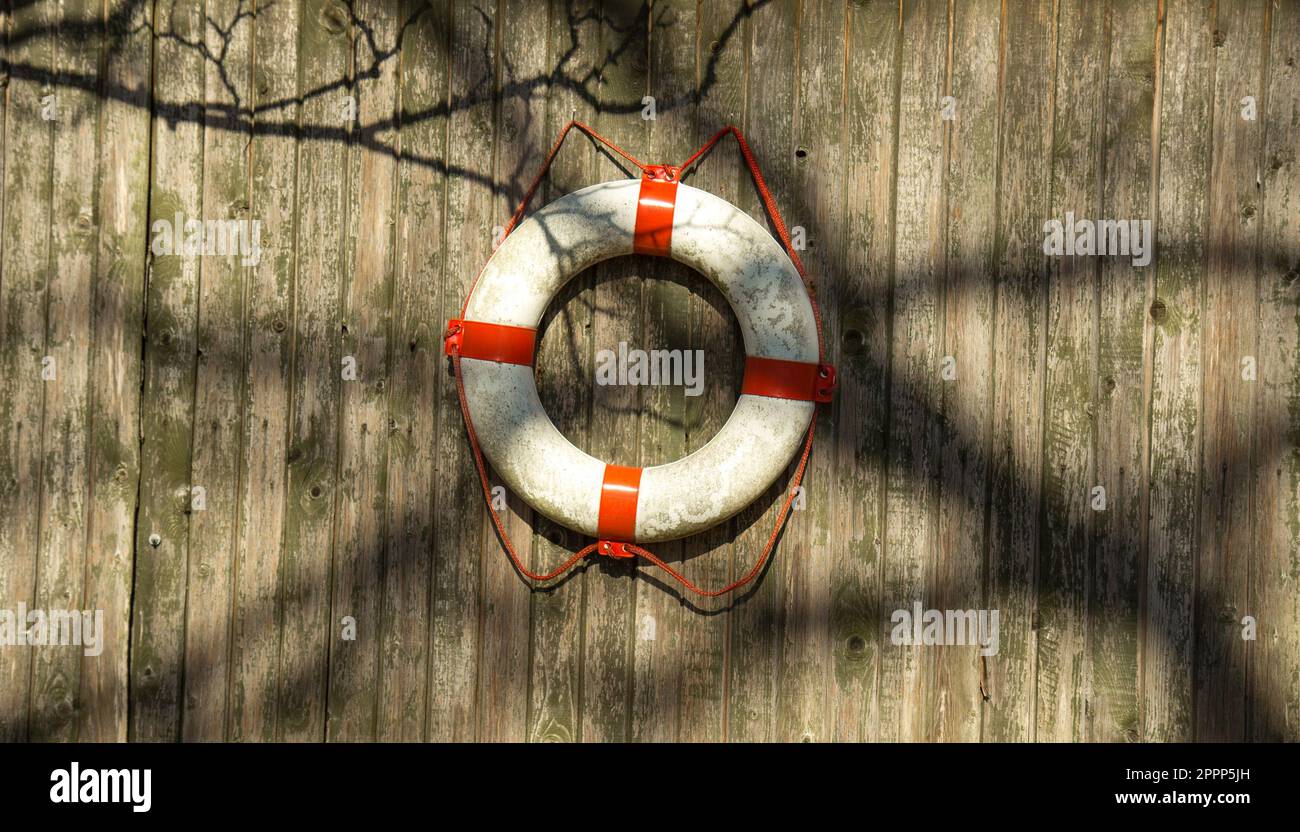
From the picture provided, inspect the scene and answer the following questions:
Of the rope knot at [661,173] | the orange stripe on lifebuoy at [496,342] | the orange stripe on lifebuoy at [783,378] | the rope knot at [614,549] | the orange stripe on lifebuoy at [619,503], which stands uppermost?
the rope knot at [661,173]

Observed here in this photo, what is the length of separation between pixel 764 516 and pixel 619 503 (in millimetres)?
343

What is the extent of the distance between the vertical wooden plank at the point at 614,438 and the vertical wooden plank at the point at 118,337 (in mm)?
1060

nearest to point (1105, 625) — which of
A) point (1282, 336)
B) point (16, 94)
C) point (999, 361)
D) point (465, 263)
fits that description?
point (999, 361)

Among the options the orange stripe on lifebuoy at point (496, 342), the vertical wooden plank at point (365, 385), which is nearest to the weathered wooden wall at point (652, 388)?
the vertical wooden plank at point (365, 385)

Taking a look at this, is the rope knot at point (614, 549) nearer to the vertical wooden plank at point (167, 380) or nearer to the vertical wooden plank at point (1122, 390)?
the vertical wooden plank at point (167, 380)

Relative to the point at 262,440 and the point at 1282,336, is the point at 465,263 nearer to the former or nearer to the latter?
the point at 262,440

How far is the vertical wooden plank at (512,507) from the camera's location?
1.84 metres

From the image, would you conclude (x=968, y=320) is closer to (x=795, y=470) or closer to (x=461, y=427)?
(x=795, y=470)

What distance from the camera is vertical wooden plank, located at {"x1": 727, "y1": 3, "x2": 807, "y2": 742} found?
183 cm

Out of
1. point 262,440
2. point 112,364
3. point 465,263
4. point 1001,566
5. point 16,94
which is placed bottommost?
point 1001,566

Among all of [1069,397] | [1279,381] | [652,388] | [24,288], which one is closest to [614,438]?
[652,388]

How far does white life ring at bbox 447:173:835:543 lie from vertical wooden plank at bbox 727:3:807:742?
0.11 meters
